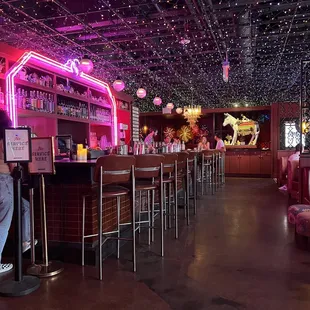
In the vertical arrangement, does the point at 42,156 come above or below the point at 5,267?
above

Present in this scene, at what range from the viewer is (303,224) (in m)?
3.71

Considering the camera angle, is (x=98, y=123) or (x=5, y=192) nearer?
(x=5, y=192)

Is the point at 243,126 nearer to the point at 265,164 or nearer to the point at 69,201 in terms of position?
the point at 265,164

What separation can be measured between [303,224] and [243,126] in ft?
36.4

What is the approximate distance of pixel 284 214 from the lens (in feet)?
17.8

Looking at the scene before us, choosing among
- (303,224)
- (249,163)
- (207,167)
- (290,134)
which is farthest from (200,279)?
(290,134)

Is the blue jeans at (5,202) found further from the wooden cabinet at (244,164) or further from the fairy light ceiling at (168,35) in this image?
the wooden cabinet at (244,164)

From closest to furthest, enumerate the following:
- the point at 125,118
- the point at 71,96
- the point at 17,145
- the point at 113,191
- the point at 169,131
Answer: the point at 17,145 < the point at 113,191 < the point at 71,96 < the point at 125,118 < the point at 169,131

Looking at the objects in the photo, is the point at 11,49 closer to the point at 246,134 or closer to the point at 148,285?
the point at 148,285

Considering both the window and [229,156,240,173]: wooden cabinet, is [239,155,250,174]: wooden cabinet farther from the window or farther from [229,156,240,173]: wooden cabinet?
the window

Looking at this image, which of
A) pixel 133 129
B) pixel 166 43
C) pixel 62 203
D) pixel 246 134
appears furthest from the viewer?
pixel 246 134

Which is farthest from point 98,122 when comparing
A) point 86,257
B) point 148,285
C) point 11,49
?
point 148,285

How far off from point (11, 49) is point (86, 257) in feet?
12.6

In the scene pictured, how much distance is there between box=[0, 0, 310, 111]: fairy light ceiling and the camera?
5230 mm
